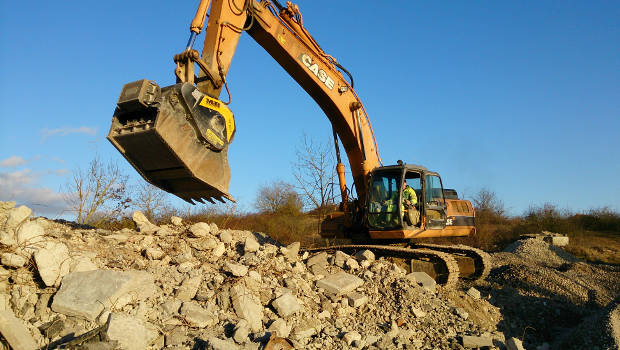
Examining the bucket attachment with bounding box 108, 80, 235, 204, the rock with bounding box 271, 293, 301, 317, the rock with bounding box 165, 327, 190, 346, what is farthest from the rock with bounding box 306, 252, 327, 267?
the rock with bounding box 165, 327, 190, 346

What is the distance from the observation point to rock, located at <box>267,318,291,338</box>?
4.60m

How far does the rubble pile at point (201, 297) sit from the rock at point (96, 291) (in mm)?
11

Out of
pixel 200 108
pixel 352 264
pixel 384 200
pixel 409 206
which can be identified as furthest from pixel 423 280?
pixel 200 108

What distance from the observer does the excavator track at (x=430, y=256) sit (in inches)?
299

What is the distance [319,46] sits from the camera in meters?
8.20

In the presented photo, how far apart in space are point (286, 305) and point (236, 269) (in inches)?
32.4

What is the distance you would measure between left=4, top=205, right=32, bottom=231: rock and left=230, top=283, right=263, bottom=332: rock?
2679 millimetres

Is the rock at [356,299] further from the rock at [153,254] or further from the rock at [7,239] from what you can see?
the rock at [7,239]

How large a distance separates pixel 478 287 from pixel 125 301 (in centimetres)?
647

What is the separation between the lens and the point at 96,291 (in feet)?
14.7

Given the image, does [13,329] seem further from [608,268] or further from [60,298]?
[608,268]

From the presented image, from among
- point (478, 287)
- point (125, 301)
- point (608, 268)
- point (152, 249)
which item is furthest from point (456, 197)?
point (125, 301)

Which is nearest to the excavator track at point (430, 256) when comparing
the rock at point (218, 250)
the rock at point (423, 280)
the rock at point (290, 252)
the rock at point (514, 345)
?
the rock at point (423, 280)

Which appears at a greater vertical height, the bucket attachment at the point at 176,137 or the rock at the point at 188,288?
the bucket attachment at the point at 176,137
